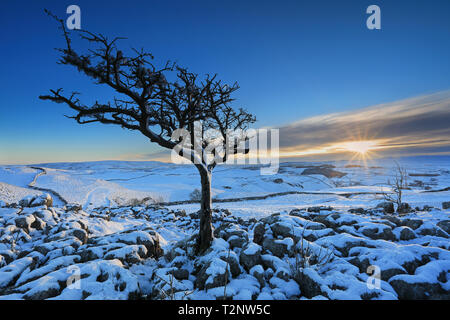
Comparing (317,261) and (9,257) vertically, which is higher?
(317,261)

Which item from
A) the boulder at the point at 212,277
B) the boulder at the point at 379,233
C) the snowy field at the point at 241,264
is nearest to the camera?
the snowy field at the point at 241,264

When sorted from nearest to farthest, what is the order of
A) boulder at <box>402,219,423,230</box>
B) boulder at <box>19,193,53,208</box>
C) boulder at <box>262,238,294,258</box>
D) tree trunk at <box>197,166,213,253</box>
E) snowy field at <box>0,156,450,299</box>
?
1. snowy field at <box>0,156,450,299</box>
2. boulder at <box>262,238,294,258</box>
3. tree trunk at <box>197,166,213,253</box>
4. boulder at <box>402,219,423,230</box>
5. boulder at <box>19,193,53,208</box>

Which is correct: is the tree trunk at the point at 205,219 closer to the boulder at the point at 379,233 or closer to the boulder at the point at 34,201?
the boulder at the point at 379,233

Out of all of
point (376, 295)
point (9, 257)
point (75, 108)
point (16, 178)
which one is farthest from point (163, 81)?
point (16, 178)

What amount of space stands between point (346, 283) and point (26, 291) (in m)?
6.17

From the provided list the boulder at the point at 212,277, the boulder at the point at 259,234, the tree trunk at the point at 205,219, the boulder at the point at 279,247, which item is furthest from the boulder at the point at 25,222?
the boulder at the point at 279,247

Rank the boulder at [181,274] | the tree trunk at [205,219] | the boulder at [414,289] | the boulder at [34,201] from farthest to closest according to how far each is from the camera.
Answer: the boulder at [34,201], the tree trunk at [205,219], the boulder at [181,274], the boulder at [414,289]

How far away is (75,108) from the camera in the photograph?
4.66 m

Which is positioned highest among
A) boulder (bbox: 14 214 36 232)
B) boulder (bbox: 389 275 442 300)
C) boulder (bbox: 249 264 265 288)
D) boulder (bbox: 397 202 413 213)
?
boulder (bbox: 389 275 442 300)

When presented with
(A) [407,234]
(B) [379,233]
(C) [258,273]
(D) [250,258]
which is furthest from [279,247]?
(A) [407,234]

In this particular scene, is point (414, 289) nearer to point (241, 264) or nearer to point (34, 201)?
point (241, 264)

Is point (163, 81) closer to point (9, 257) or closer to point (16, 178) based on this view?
point (9, 257)

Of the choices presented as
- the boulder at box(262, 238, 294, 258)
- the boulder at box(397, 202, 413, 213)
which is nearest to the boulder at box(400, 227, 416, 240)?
the boulder at box(262, 238, 294, 258)

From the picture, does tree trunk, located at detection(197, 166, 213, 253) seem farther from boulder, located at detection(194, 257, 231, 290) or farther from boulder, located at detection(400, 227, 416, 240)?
boulder, located at detection(400, 227, 416, 240)
